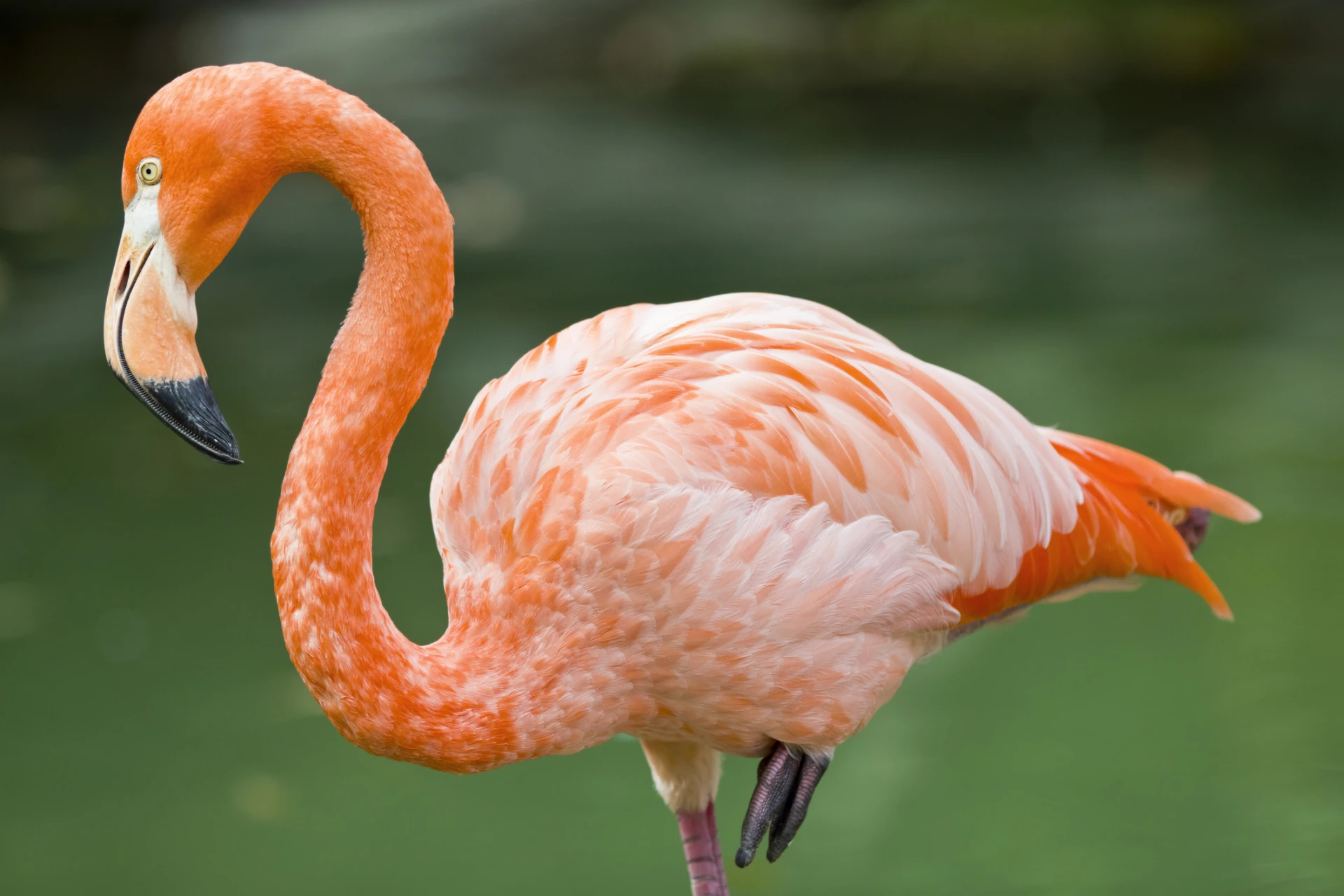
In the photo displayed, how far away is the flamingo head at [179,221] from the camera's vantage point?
4.85ft

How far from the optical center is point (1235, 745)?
3.00 metres

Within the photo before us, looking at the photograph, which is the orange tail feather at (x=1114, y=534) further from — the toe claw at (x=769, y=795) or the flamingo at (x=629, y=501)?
the toe claw at (x=769, y=795)

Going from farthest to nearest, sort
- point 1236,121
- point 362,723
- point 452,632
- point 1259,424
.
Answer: point 1236,121
point 1259,424
point 452,632
point 362,723

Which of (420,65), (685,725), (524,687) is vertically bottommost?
(420,65)

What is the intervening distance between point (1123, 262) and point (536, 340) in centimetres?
239

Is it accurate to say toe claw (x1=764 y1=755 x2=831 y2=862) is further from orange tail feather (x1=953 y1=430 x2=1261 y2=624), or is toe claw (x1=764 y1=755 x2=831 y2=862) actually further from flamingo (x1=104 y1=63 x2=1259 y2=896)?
orange tail feather (x1=953 y1=430 x2=1261 y2=624)

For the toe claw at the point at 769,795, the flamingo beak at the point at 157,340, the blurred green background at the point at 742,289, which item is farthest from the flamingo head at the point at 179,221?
the blurred green background at the point at 742,289

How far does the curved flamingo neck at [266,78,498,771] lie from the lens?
1.58m

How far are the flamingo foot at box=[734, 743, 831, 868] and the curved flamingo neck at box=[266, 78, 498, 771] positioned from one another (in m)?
0.48

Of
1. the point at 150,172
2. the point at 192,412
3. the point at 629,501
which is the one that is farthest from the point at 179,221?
the point at 629,501

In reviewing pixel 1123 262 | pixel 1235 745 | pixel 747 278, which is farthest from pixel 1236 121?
pixel 1235 745

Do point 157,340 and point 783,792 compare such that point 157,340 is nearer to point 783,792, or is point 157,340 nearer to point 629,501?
point 629,501

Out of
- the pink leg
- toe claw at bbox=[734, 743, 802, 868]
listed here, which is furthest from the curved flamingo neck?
the pink leg

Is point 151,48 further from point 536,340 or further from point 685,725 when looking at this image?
point 685,725
